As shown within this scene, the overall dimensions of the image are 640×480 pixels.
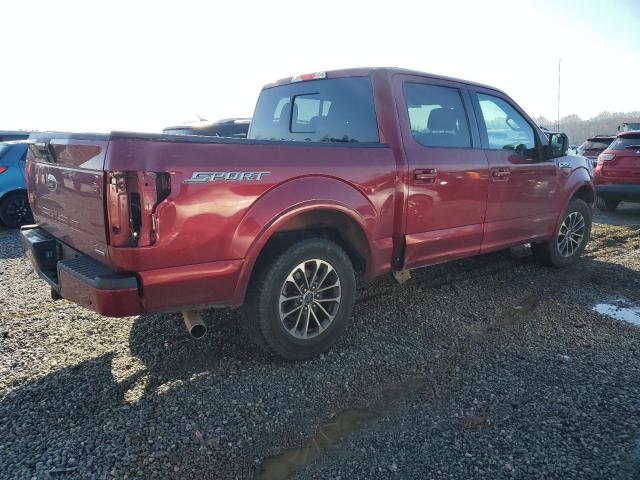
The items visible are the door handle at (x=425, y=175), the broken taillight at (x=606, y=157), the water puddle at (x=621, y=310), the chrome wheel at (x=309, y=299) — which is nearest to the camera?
the chrome wheel at (x=309, y=299)

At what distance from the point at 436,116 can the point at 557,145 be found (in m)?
1.87

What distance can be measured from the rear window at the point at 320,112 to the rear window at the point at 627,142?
26.6 ft

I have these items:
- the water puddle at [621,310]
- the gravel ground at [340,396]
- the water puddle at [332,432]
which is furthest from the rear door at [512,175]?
the water puddle at [332,432]

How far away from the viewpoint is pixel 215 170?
276 cm

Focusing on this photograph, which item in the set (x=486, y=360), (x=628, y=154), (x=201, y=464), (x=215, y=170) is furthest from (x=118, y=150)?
(x=628, y=154)

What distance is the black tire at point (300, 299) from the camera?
3176mm

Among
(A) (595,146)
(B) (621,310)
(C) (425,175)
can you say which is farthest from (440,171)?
(A) (595,146)

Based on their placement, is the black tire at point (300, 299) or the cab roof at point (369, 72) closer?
the black tire at point (300, 299)

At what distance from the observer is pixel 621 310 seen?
4484 mm

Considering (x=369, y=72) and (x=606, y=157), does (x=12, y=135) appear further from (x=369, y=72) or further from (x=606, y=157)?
(x=606, y=157)

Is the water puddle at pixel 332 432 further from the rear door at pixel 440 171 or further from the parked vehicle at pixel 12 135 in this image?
the parked vehicle at pixel 12 135

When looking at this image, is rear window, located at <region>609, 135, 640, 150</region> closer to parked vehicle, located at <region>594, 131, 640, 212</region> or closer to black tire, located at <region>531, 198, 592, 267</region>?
parked vehicle, located at <region>594, 131, 640, 212</region>

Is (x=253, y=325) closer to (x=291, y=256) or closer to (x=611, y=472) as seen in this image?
(x=291, y=256)

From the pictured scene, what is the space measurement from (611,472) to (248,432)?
5.87 feet
